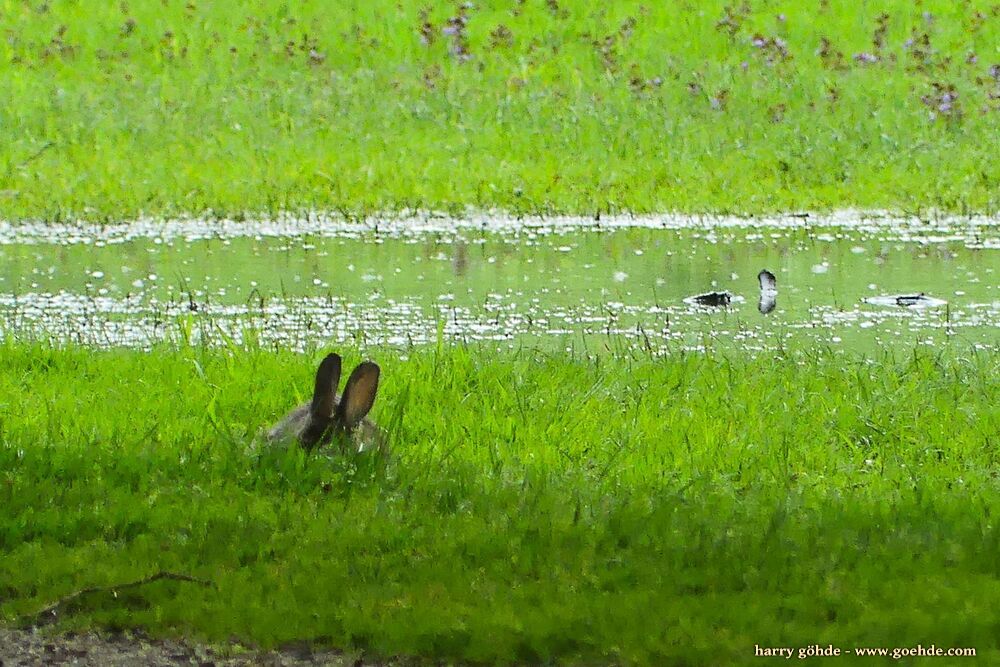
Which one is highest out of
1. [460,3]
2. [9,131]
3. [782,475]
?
[460,3]

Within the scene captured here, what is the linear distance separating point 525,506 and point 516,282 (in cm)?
700

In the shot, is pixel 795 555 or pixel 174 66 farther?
pixel 174 66

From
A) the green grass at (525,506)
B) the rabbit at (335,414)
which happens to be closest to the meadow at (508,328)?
the green grass at (525,506)

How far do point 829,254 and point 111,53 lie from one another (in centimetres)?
1038

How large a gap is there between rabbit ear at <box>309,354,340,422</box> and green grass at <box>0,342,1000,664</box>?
306mm

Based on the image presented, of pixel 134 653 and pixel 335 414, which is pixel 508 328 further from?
pixel 134 653

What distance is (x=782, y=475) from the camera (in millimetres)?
7484

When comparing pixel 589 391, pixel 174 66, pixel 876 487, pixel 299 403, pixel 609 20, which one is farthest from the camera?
pixel 609 20

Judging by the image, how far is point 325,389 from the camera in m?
7.32

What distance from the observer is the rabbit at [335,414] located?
7.30 meters

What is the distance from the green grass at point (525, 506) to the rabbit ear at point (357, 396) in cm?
25

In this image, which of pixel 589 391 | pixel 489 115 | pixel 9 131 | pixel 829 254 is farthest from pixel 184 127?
pixel 589 391

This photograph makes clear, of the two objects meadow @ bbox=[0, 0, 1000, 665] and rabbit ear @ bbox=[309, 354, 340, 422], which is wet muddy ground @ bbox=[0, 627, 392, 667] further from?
rabbit ear @ bbox=[309, 354, 340, 422]

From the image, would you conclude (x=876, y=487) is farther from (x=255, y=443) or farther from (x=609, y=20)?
(x=609, y=20)
